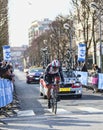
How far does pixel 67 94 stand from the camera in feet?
84.4

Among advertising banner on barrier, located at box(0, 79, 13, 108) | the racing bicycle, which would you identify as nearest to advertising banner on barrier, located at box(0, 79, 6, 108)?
advertising banner on barrier, located at box(0, 79, 13, 108)

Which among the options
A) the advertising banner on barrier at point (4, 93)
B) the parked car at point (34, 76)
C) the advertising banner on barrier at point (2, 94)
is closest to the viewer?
the advertising banner on barrier at point (2, 94)

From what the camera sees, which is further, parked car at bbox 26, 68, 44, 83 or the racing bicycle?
parked car at bbox 26, 68, 44, 83

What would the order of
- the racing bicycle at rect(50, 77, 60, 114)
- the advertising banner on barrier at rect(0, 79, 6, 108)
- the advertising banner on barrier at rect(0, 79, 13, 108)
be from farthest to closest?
the racing bicycle at rect(50, 77, 60, 114) → the advertising banner on barrier at rect(0, 79, 13, 108) → the advertising banner on barrier at rect(0, 79, 6, 108)

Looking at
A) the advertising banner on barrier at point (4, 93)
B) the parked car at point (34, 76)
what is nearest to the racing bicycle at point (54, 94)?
the advertising banner on barrier at point (4, 93)

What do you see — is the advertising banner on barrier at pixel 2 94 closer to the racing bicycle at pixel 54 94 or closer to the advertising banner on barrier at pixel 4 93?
the advertising banner on barrier at pixel 4 93

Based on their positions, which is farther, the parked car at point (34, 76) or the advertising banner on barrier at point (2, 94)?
the parked car at point (34, 76)

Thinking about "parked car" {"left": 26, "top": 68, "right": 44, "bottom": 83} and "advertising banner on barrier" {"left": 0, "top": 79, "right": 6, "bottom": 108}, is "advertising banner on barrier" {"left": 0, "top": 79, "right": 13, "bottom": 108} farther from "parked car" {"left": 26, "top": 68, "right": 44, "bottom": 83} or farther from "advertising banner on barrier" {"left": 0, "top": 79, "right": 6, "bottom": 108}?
"parked car" {"left": 26, "top": 68, "right": 44, "bottom": 83}

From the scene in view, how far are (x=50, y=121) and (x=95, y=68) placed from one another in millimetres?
17579

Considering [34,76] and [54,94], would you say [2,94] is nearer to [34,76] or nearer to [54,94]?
[54,94]

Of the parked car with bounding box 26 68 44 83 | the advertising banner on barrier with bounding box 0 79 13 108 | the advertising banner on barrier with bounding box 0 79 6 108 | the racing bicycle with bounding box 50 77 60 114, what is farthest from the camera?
the parked car with bounding box 26 68 44 83

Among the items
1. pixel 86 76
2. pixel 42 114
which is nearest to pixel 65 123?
pixel 42 114

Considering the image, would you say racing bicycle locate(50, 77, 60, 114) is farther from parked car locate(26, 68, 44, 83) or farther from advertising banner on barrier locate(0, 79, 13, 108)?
parked car locate(26, 68, 44, 83)

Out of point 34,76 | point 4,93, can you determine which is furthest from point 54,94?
point 34,76
